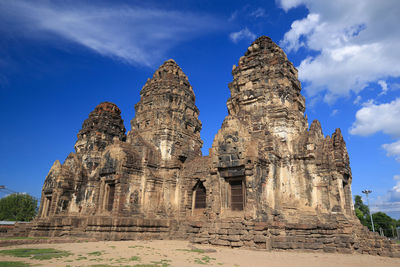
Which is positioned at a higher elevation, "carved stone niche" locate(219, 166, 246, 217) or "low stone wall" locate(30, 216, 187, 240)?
"carved stone niche" locate(219, 166, 246, 217)

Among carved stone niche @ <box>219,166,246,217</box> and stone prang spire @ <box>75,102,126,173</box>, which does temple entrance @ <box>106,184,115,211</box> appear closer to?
stone prang spire @ <box>75,102,126,173</box>

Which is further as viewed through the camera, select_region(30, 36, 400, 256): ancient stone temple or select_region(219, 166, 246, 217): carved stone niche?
select_region(219, 166, 246, 217): carved stone niche

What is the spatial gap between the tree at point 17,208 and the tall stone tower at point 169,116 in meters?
34.2

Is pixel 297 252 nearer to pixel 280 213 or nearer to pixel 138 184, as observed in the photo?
pixel 280 213

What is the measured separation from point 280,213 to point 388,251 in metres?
4.83

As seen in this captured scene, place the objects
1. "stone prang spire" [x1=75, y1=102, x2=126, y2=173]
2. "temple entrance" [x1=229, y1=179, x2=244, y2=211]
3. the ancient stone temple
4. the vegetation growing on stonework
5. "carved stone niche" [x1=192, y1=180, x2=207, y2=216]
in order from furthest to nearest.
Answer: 1. the vegetation growing on stonework
2. "stone prang spire" [x1=75, y1=102, x2=126, y2=173]
3. "carved stone niche" [x1=192, y1=180, x2=207, y2=216]
4. "temple entrance" [x1=229, y1=179, x2=244, y2=211]
5. the ancient stone temple

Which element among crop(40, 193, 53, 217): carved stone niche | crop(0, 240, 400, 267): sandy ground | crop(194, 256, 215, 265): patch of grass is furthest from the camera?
crop(40, 193, 53, 217): carved stone niche

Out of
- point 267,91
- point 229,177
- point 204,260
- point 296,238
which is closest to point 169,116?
point 267,91

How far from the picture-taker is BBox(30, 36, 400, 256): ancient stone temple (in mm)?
13758

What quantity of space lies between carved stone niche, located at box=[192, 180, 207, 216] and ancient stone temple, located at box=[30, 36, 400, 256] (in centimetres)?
7

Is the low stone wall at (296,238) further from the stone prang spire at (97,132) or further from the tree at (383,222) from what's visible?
the tree at (383,222)

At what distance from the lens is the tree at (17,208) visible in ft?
150

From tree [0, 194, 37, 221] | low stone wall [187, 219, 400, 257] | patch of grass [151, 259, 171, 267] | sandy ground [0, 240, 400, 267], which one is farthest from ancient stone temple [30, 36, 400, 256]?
tree [0, 194, 37, 221]

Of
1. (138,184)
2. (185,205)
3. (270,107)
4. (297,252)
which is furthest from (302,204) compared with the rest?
(138,184)
